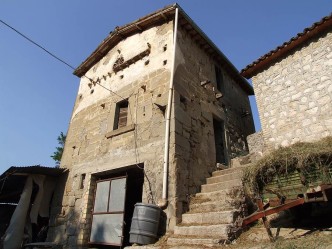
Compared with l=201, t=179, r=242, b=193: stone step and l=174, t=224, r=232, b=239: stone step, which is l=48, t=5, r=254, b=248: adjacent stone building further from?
l=174, t=224, r=232, b=239: stone step

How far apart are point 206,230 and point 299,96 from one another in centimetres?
386

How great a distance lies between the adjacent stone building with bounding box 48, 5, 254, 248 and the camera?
6055mm

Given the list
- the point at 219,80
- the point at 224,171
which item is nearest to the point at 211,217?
the point at 224,171

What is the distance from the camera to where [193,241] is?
14.0 ft

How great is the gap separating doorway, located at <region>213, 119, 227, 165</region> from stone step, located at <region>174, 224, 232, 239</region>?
3.37 metres

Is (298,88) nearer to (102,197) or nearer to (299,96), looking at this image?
(299,96)

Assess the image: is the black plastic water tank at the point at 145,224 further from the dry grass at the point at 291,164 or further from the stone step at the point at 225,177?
the dry grass at the point at 291,164

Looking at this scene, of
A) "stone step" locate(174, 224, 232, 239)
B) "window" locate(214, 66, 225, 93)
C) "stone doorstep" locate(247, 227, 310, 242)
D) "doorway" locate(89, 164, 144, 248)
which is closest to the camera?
"stone doorstep" locate(247, 227, 310, 242)

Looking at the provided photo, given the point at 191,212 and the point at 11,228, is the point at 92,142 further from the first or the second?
the point at 191,212

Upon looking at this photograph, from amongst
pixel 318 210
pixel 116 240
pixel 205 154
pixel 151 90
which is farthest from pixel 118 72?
pixel 318 210

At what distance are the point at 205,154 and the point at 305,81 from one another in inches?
118

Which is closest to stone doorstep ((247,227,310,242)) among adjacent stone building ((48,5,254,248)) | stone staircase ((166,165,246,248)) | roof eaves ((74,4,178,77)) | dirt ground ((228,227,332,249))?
dirt ground ((228,227,332,249))

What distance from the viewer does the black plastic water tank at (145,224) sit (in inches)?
195

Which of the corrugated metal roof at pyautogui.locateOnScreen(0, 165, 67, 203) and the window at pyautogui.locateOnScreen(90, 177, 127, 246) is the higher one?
the corrugated metal roof at pyautogui.locateOnScreen(0, 165, 67, 203)
